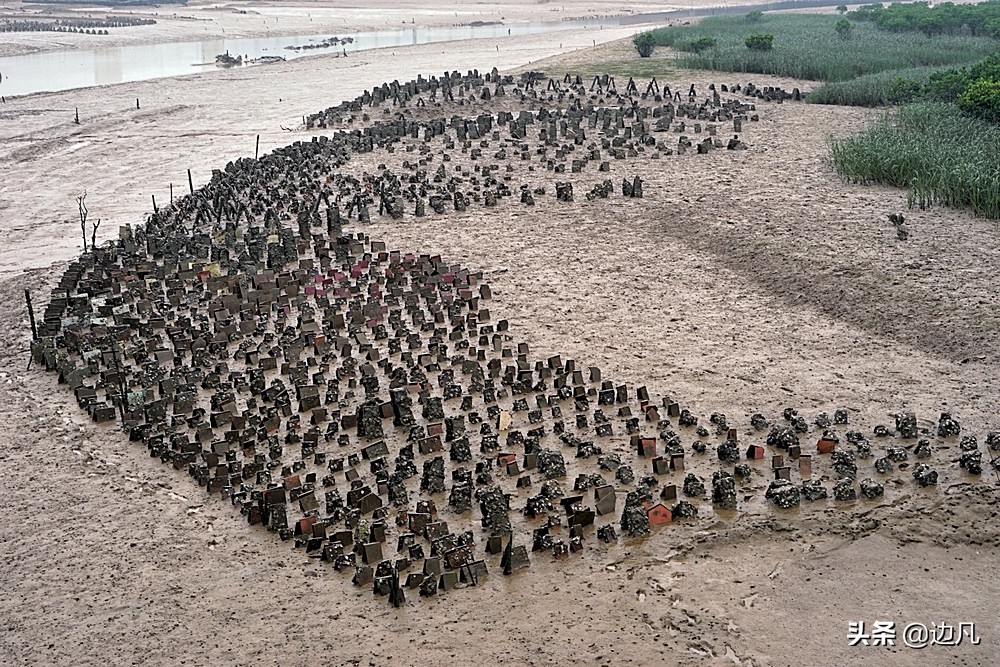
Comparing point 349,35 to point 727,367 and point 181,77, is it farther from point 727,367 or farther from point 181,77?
point 727,367

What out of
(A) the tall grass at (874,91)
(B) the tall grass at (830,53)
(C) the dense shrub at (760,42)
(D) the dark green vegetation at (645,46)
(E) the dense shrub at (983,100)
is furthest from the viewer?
(D) the dark green vegetation at (645,46)

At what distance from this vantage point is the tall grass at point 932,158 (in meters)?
12.0

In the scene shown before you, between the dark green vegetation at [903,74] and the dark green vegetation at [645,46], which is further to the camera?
the dark green vegetation at [645,46]

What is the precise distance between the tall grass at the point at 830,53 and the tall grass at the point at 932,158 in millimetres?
8404

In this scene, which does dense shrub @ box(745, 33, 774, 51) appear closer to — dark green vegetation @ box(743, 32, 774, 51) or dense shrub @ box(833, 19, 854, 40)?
dark green vegetation @ box(743, 32, 774, 51)

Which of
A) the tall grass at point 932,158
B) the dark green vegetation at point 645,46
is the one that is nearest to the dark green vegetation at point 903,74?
the tall grass at point 932,158

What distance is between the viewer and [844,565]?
6.24 metres

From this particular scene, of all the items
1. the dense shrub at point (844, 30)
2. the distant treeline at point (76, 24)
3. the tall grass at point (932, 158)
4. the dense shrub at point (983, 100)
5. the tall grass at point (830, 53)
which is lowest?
the tall grass at point (932, 158)

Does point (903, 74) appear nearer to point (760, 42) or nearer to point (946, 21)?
point (760, 42)

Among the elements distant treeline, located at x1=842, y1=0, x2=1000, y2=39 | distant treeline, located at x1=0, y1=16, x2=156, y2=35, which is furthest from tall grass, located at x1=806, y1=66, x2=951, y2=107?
distant treeline, located at x1=0, y1=16, x2=156, y2=35

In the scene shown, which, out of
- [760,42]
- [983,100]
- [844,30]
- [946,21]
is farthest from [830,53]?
[983,100]

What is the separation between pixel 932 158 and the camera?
13.2 m

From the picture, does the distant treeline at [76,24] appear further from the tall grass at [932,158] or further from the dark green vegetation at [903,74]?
the tall grass at [932,158]

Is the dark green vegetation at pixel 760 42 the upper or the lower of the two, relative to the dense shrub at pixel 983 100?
upper
